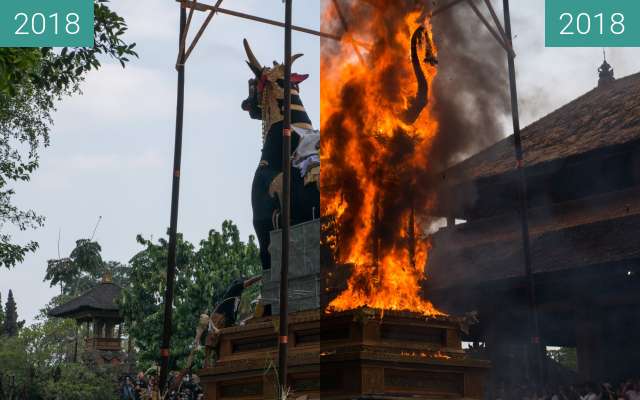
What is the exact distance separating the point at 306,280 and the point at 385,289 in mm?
1563

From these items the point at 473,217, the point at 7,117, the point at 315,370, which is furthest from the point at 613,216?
the point at 7,117

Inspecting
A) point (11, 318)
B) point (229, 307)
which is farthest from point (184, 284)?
point (11, 318)

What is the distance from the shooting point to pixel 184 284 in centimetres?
3825

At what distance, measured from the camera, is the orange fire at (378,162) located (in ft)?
36.7

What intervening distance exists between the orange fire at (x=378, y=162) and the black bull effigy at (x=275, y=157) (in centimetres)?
101

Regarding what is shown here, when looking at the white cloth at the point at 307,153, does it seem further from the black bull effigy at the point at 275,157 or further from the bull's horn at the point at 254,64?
the bull's horn at the point at 254,64

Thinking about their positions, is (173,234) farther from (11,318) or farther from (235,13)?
(11,318)

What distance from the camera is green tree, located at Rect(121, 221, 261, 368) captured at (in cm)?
3716

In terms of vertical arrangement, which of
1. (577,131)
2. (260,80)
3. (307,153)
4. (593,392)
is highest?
(577,131)

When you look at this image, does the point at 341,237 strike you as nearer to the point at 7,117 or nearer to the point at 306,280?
the point at 306,280

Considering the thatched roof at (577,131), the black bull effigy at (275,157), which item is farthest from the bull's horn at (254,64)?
the thatched roof at (577,131)

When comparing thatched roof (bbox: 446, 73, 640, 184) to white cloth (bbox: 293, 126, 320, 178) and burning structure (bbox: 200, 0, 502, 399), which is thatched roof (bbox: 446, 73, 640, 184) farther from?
burning structure (bbox: 200, 0, 502, 399)

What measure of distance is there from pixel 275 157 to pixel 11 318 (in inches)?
2414

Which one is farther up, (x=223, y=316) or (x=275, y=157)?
(x=275, y=157)
